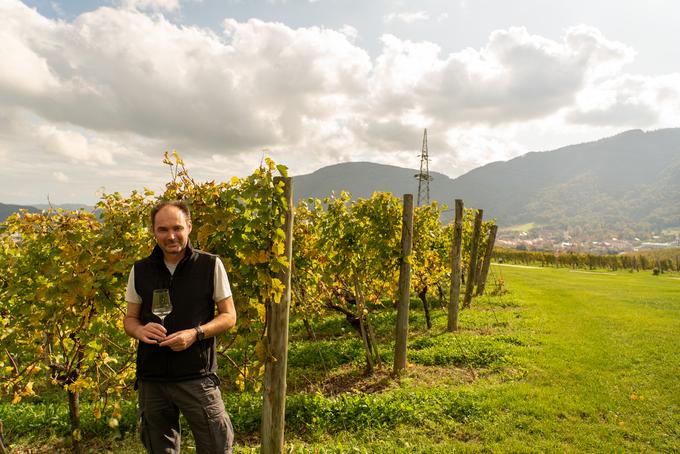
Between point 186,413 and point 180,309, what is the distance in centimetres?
80

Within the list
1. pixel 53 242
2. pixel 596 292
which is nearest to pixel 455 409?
pixel 53 242

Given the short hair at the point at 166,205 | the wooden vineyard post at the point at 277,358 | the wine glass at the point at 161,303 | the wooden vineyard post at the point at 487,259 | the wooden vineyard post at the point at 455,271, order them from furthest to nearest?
the wooden vineyard post at the point at 487,259, the wooden vineyard post at the point at 455,271, the wooden vineyard post at the point at 277,358, the short hair at the point at 166,205, the wine glass at the point at 161,303

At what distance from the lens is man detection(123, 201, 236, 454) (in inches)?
110

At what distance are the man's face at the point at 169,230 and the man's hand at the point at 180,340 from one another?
63 centimetres

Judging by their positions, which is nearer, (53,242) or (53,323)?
(53,323)

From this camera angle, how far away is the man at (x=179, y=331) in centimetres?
279

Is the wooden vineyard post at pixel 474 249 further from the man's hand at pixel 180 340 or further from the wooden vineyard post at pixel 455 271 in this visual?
the man's hand at pixel 180 340

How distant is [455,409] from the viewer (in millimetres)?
5816

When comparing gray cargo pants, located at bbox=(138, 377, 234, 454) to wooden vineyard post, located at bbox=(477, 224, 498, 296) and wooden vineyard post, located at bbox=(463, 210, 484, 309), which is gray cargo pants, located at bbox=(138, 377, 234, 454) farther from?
wooden vineyard post, located at bbox=(477, 224, 498, 296)

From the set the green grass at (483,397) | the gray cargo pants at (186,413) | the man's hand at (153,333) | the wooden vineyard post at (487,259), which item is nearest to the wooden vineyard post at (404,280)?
the green grass at (483,397)

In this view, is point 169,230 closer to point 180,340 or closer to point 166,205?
point 166,205

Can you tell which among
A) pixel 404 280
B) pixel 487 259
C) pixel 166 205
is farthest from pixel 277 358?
pixel 487 259

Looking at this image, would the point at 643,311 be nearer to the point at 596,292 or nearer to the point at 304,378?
the point at 596,292

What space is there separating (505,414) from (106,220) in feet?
20.1
